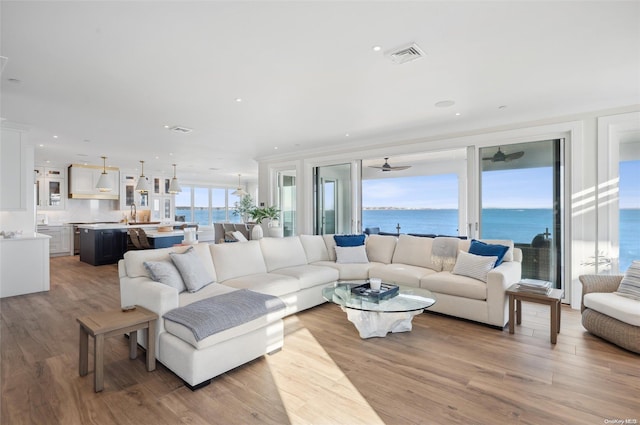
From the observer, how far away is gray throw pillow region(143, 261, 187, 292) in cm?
296

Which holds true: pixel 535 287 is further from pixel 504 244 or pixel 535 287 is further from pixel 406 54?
pixel 406 54

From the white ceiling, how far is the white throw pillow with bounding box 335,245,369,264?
1.98m

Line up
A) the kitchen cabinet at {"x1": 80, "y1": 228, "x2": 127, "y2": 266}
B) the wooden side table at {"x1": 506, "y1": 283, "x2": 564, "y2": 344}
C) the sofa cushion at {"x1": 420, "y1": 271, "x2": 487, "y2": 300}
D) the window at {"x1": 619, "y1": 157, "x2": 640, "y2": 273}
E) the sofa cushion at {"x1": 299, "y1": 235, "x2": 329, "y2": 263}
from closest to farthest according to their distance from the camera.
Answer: the wooden side table at {"x1": 506, "y1": 283, "x2": 564, "y2": 344} < the sofa cushion at {"x1": 420, "y1": 271, "x2": 487, "y2": 300} < the window at {"x1": 619, "y1": 157, "x2": 640, "y2": 273} < the sofa cushion at {"x1": 299, "y1": 235, "x2": 329, "y2": 263} < the kitchen cabinet at {"x1": 80, "y1": 228, "x2": 127, "y2": 266}

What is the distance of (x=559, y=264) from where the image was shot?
175 inches

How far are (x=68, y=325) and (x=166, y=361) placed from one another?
199 cm

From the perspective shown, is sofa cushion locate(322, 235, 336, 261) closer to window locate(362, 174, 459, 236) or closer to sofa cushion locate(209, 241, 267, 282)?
sofa cushion locate(209, 241, 267, 282)

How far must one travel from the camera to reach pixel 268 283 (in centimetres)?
354

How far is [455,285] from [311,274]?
5.84 feet

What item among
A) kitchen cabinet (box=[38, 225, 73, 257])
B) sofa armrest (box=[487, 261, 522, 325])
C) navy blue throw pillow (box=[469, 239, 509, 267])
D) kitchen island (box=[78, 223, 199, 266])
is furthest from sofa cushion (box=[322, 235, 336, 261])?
kitchen cabinet (box=[38, 225, 73, 257])

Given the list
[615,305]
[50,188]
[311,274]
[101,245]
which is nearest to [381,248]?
[311,274]

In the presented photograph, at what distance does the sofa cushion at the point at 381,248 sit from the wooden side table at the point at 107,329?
3370 mm

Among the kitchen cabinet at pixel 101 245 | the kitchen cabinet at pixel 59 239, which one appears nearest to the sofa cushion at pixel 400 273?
the kitchen cabinet at pixel 101 245

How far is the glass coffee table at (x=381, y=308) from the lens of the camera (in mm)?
3006

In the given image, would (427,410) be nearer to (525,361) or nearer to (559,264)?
(525,361)
